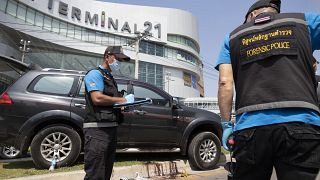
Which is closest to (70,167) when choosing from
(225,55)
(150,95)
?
(150,95)

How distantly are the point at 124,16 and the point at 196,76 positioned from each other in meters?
21.3

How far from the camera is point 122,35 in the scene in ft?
181

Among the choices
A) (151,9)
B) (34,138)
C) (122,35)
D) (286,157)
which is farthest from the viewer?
(151,9)

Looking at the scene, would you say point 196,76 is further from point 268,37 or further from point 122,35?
point 268,37

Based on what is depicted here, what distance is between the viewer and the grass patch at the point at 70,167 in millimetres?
5243

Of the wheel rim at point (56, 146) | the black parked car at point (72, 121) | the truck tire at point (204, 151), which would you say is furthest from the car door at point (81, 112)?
the truck tire at point (204, 151)

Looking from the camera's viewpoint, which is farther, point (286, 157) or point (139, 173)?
point (139, 173)

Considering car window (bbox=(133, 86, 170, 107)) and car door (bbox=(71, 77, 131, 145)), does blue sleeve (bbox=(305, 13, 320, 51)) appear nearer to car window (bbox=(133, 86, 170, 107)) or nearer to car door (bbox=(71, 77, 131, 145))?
car door (bbox=(71, 77, 131, 145))

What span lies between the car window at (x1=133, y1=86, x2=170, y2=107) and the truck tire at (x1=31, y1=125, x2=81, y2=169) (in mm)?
1457

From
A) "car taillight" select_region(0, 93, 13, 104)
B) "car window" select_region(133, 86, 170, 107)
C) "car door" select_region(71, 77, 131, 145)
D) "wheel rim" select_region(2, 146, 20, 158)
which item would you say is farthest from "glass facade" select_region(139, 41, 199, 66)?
"car taillight" select_region(0, 93, 13, 104)

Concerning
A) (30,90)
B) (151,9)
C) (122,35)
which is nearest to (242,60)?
(30,90)

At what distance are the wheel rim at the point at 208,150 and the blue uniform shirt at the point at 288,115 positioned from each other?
4.33 metres

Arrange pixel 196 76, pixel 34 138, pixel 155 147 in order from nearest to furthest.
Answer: pixel 34 138 → pixel 155 147 → pixel 196 76

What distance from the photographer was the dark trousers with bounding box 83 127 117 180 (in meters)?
3.40
